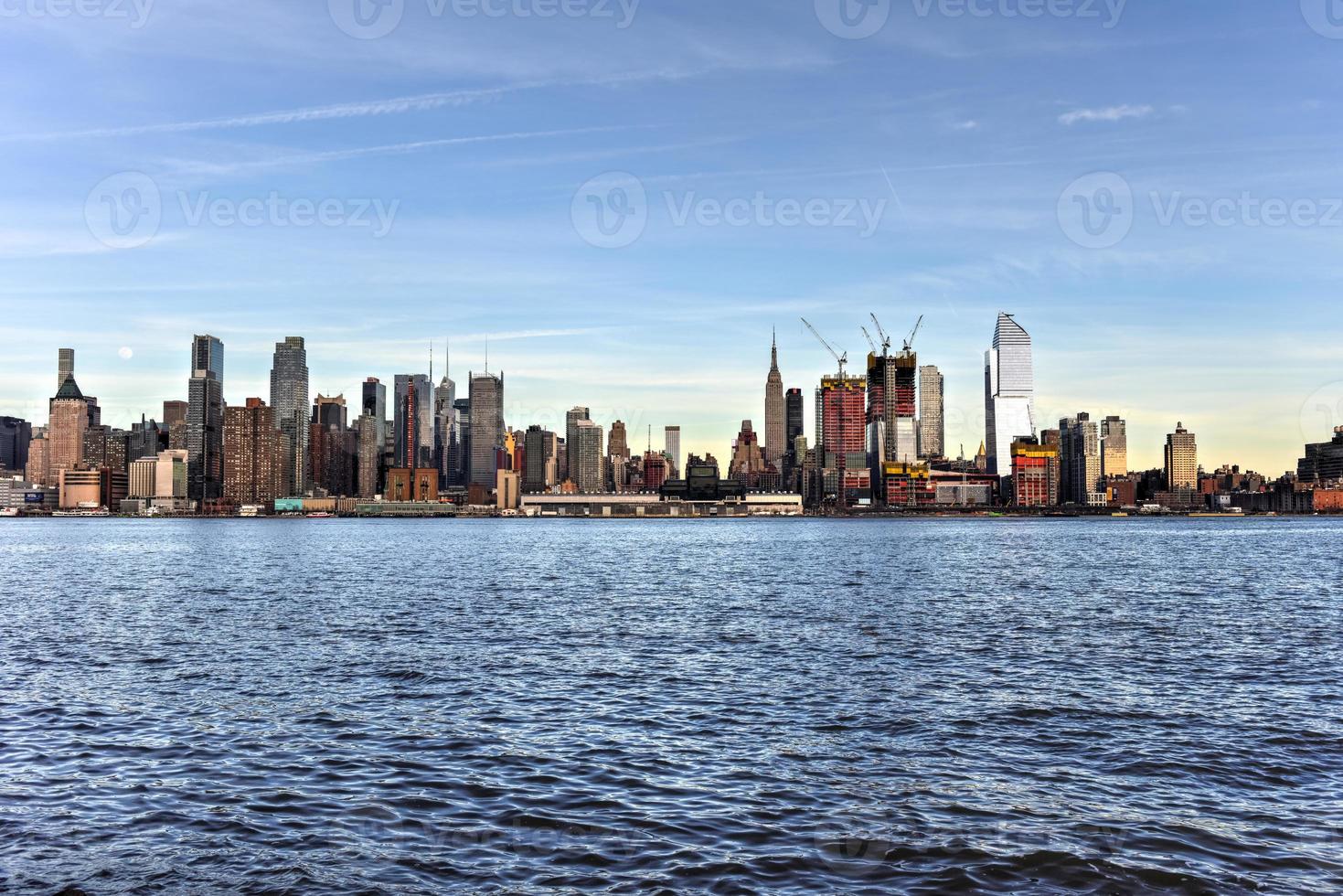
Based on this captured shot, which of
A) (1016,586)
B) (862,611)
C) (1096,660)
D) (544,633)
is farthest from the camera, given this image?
(1016,586)

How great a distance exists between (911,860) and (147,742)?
24.4m

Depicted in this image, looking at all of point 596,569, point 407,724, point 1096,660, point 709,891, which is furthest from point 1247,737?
point 596,569

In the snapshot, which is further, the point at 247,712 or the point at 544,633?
the point at 544,633

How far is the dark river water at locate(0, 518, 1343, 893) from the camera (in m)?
21.0

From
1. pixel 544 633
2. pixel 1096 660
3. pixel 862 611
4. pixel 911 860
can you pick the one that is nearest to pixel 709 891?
pixel 911 860

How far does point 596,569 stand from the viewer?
120812mm

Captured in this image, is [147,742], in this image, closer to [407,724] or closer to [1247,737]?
[407,724]

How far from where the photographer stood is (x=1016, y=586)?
305 feet

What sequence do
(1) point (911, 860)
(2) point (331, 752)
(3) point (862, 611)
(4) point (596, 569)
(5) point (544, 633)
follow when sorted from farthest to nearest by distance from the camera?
(4) point (596, 569)
(3) point (862, 611)
(5) point (544, 633)
(2) point (331, 752)
(1) point (911, 860)

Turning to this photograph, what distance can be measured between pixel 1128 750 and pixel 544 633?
3532cm

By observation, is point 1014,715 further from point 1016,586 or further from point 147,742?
point 1016,586

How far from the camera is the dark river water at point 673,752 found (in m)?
21.0

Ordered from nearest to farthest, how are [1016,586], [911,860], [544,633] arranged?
[911,860], [544,633], [1016,586]

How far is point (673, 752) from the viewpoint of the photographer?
30.1m
